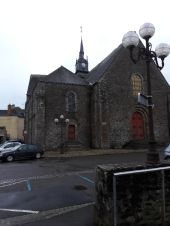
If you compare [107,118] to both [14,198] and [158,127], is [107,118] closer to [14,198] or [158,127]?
[158,127]

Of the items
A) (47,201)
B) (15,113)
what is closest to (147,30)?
(47,201)

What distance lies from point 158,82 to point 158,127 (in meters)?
5.36

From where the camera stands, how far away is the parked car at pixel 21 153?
2219 centimetres

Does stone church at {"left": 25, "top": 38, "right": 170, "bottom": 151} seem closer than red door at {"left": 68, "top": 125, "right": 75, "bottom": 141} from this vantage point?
Yes

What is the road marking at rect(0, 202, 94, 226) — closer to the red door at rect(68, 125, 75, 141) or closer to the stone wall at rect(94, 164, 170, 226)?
the stone wall at rect(94, 164, 170, 226)

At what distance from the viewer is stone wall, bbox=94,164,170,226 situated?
5.19 m

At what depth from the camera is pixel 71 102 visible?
103 feet

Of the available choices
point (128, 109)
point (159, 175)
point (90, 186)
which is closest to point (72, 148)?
point (128, 109)

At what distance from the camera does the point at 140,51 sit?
26.5ft

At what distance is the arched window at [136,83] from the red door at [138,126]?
98.5 inches

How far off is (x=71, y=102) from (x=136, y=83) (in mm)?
7693

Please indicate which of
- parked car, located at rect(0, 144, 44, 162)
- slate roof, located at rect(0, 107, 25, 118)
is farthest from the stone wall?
slate roof, located at rect(0, 107, 25, 118)

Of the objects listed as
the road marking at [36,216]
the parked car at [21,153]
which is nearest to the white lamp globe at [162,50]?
the road marking at [36,216]

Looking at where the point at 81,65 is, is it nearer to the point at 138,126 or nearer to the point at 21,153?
the point at 138,126
